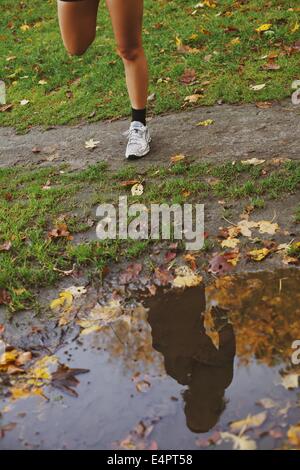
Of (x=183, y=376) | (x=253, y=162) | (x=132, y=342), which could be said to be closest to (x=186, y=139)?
(x=253, y=162)

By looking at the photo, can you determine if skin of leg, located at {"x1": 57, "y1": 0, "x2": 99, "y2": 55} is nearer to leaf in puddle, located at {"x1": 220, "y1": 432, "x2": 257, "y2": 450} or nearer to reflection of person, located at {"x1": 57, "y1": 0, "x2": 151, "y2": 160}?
reflection of person, located at {"x1": 57, "y1": 0, "x2": 151, "y2": 160}

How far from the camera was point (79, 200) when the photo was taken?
4281 millimetres

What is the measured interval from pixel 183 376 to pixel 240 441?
47 centimetres

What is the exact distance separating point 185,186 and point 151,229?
0.53 m

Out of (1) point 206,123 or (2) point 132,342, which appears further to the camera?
(1) point 206,123

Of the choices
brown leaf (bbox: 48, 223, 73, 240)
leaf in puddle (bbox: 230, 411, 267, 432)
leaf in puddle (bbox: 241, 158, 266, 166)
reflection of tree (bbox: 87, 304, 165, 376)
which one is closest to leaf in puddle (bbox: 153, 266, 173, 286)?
reflection of tree (bbox: 87, 304, 165, 376)

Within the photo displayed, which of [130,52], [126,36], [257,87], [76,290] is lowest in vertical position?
[257,87]

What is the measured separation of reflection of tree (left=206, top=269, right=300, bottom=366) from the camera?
9.20 ft

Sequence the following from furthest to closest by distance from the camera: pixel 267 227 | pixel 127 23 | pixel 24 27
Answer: pixel 24 27
pixel 127 23
pixel 267 227

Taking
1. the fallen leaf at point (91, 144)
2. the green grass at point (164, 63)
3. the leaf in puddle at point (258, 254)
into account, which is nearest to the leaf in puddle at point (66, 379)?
the leaf in puddle at point (258, 254)

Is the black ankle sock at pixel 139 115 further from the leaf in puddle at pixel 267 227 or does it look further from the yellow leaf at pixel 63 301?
the yellow leaf at pixel 63 301

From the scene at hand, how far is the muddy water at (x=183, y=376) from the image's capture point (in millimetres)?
2457

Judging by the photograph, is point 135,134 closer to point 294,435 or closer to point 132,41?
point 132,41
